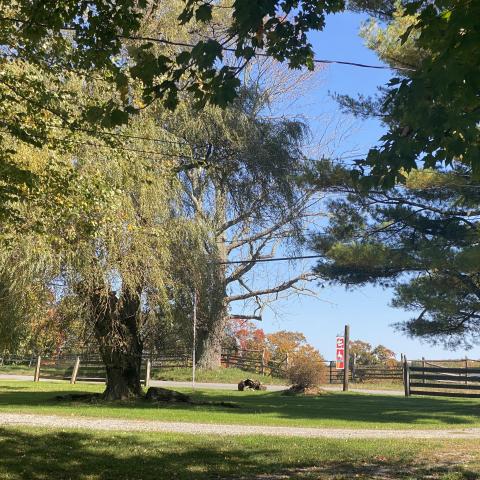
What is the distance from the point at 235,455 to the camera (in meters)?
8.75

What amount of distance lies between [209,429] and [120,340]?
16.7 ft

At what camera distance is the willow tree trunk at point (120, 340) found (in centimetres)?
1552

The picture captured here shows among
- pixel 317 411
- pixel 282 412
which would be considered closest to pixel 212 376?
pixel 317 411

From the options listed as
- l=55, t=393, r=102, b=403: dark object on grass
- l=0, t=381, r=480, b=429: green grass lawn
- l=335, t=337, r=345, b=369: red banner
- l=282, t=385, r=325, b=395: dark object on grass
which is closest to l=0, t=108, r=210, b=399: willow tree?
l=55, t=393, r=102, b=403: dark object on grass

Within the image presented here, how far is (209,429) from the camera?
38.7ft

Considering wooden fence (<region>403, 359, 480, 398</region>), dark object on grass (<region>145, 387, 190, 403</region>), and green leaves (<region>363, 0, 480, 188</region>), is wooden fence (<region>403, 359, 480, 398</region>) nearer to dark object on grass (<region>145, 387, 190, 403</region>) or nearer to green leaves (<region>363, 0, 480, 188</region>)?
dark object on grass (<region>145, 387, 190, 403</region>)

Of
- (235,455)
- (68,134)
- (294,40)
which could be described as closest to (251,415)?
(235,455)

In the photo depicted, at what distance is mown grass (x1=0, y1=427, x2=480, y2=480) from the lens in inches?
290

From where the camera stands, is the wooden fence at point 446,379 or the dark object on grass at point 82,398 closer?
the dark object on grass at point 82,398

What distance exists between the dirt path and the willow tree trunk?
10.0 feet

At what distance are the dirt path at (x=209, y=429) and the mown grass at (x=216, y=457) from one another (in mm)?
826

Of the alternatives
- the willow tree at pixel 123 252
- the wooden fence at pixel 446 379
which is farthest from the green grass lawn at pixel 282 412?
the wooden fence at pixel 446 379

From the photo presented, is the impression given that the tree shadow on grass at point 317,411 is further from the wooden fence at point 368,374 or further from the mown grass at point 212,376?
the wooden fence at point 368,374

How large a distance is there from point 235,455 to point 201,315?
32.9ft
